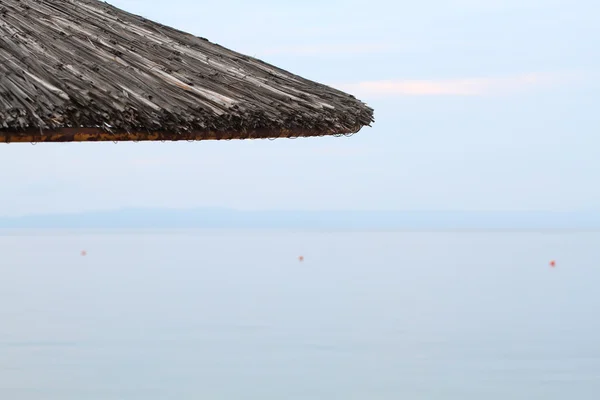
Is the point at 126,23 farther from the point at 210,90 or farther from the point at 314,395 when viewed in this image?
the point at 314,395

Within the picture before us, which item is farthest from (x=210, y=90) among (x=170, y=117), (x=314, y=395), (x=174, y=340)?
(x=174, y=340)

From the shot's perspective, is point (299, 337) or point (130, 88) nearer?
point (130, 88)

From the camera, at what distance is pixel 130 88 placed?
3588 mm

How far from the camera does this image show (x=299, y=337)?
11336 mm

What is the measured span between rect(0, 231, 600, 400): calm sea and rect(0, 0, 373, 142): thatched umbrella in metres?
4.53

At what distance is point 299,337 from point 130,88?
7.99m

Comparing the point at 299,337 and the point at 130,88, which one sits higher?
the point at 130,88

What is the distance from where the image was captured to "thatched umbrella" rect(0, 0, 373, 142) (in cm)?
337

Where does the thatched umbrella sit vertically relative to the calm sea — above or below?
above

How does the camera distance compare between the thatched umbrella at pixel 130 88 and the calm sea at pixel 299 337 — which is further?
the calm sea at pixel 299 337

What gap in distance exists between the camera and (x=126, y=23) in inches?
171

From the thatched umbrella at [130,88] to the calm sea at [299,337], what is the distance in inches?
178

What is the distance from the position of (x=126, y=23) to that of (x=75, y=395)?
4.91 m

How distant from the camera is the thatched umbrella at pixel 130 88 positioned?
3.37 meters
